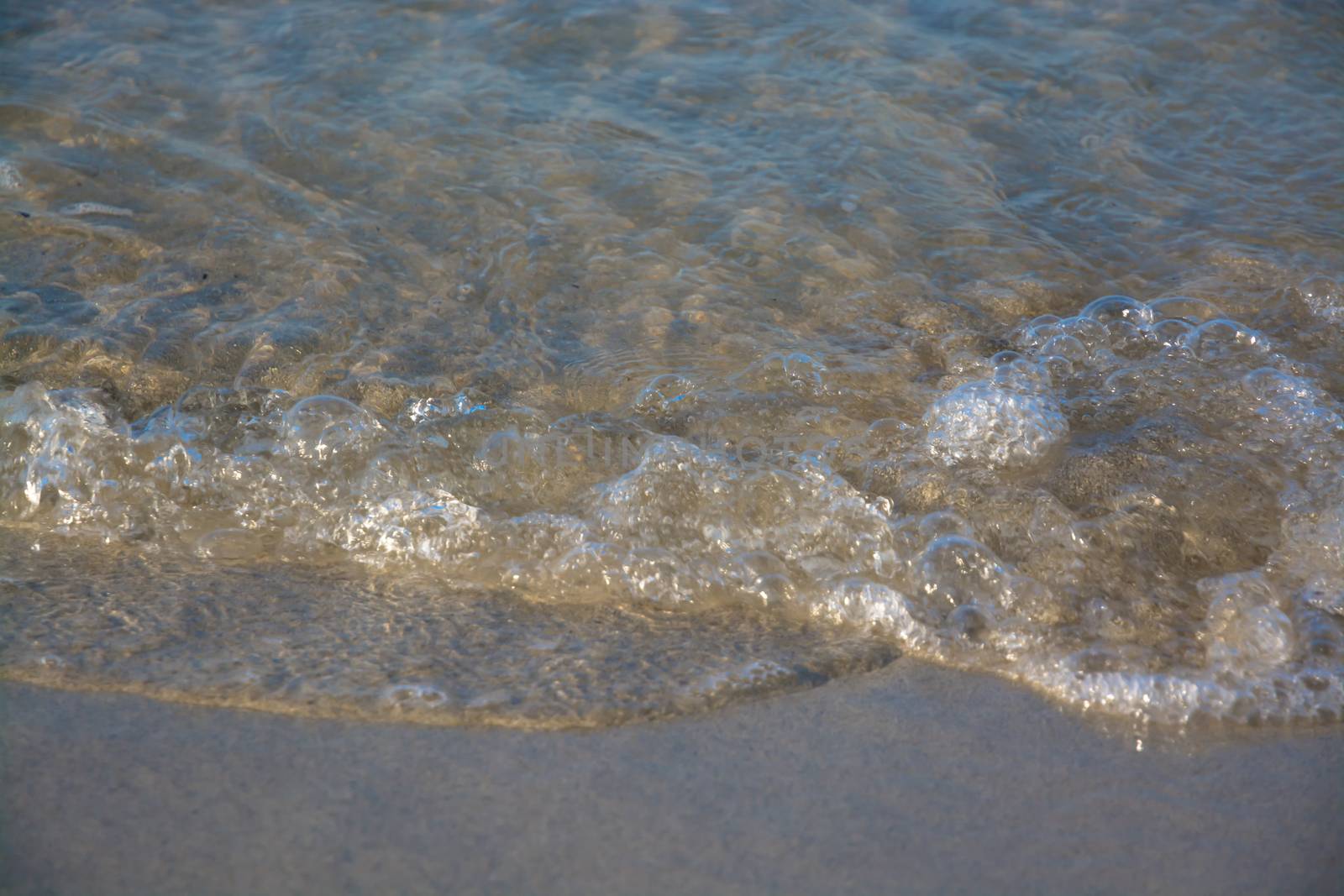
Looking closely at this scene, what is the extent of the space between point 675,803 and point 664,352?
1.50 m

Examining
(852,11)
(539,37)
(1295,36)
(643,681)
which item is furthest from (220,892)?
Result: (1295,36)

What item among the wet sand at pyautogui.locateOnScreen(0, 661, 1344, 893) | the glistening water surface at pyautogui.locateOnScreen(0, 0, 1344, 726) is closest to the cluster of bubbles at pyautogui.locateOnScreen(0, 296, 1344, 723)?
the glistening water surface at pyautogui.locateOnScreen(0, 0, 1344, 726)

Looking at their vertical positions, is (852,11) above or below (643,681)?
above

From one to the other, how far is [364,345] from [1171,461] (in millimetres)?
2010

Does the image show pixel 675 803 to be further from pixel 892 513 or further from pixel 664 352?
pixel 664 352

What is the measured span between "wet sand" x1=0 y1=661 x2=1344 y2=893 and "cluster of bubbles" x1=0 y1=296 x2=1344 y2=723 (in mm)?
199

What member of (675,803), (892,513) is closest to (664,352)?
(892,513)

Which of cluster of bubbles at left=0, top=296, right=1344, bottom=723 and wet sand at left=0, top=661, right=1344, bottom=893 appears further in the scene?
cluster of bubbles at left=0, top=296, right=1344, bottom=723

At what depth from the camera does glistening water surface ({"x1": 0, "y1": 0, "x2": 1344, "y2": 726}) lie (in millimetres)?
2115

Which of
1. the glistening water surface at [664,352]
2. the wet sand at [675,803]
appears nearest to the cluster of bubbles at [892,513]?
the glistening water surface at [664,352]

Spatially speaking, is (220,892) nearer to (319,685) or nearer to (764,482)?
(319,685)

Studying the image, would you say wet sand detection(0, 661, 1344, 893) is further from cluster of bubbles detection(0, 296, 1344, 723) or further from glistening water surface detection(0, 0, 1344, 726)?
cluster of bubbles detection(0, 296, 1344, 723)

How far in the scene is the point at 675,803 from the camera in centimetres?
172

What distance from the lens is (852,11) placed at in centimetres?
476
